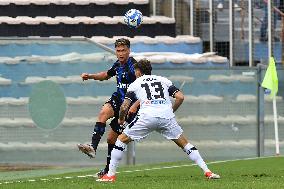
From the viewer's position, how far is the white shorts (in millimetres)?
13656

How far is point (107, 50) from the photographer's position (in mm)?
21125

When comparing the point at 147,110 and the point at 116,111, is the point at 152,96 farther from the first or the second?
the point at 116,111

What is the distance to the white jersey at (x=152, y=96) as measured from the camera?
13688 millimetres

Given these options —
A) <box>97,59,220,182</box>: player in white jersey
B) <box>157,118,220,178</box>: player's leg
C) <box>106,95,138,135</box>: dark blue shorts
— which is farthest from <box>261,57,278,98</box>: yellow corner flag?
<box>97,59,220,182</box>: player in white jersey

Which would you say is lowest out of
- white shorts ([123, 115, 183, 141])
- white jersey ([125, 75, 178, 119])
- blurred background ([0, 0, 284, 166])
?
blurred background ([0, 0, 284, 166])

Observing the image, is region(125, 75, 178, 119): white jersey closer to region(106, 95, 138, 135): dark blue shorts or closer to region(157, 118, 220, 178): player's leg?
region(157, 118, 220, 178): player's leg

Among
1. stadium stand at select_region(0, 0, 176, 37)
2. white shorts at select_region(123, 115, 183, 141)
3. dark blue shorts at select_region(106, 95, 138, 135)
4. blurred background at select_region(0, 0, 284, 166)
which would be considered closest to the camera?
white shorts at select_region(123, 115, 183, 141)

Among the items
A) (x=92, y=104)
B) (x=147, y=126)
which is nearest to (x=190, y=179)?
(x=147, y=126)

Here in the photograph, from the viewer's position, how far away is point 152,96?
13.7 m

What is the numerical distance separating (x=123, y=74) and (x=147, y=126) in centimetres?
199

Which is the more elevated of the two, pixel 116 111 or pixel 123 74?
pixel 123 74

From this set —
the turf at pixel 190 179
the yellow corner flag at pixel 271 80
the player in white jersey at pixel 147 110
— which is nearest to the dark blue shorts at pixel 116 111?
the turf at pixel 190 179

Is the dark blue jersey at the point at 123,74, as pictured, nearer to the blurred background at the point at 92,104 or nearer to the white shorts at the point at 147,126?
the white shorts at the point at 147,126

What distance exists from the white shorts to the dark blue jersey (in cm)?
173
